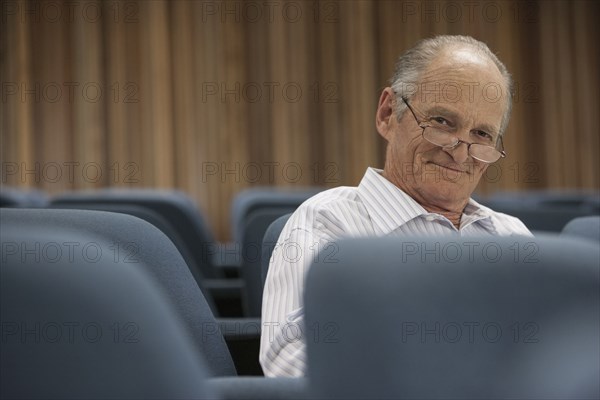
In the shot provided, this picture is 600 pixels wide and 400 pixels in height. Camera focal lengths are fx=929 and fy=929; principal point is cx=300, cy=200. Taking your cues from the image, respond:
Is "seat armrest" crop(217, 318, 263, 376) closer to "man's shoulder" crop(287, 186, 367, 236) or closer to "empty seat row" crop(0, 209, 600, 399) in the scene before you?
"man's shoulder" crop(287, 186, 367, 236)

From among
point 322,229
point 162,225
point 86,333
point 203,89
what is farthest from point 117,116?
point 86,333

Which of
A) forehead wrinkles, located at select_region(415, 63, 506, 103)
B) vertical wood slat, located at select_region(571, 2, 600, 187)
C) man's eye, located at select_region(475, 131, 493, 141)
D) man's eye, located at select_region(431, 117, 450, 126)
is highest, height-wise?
forehead wrinkles, located at select_region(415, 63, 506, 103)

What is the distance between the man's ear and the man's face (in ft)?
0.26

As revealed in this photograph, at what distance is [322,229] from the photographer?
1985 millimetres

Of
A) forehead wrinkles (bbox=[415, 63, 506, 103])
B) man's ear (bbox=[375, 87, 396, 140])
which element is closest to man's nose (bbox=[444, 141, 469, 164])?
forehead wrinkles (bbox=[415, 63, 506, 103])

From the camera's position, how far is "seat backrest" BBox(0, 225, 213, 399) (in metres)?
0.94

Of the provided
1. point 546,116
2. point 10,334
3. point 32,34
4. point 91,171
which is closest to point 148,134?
point 91,171

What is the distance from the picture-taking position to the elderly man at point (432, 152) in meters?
2.09

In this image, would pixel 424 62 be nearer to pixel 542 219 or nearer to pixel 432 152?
pixel 432 152

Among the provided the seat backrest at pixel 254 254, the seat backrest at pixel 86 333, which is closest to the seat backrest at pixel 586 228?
the seat backrest at pixel 254 254

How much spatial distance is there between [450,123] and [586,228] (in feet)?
1.30

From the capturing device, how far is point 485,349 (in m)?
0.98

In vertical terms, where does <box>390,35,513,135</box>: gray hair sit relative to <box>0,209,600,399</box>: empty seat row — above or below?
above

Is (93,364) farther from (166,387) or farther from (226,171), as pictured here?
(226,171)
